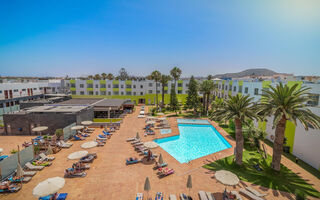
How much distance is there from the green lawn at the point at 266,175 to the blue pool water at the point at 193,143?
4315 mm

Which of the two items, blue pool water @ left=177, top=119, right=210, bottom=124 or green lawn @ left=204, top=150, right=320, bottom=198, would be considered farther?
blue pool water @ left=177, top=119, right=210, bottom=124

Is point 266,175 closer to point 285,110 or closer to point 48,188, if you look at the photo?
point 285,110

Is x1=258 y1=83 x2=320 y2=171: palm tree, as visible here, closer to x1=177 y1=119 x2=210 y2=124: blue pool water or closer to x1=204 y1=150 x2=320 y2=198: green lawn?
x1=204 y1=150 x2=320 y2=198: green lawn

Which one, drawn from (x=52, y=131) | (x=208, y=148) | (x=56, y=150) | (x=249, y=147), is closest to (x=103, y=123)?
(x=52, y=131)

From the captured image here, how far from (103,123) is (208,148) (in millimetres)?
19094

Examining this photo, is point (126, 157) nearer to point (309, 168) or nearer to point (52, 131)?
point (52, 131)

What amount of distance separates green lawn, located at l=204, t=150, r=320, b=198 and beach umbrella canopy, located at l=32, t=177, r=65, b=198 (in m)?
12.9

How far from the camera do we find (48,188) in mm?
9734

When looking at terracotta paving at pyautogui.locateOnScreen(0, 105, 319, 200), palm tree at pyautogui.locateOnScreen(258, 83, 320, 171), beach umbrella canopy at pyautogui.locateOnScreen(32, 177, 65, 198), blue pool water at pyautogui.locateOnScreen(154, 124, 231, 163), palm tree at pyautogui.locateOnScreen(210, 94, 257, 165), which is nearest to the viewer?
beach umbrella canopy at pyautogui.locateOnScreen(32, 177, 65, 198)

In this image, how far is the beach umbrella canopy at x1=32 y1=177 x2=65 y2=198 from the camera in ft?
30.8

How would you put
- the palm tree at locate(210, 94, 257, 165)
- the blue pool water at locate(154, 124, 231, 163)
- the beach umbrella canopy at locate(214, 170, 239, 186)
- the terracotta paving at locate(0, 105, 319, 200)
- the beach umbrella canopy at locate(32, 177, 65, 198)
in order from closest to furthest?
the beach umbrella canopy at locate(32, 177, 65, 198) < the beach umbrella canopy at locate(214, 170, 239, 186) < the terracotta paving at locate(0, 105, 319, 200) < the palm tree at locate(210, 94, 257, 165) < the blue pool water at locate(154, 124, 231, 163)

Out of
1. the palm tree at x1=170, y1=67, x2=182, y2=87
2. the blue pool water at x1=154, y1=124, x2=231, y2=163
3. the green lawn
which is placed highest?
the palm tree at x1=170, y1=67, x2=182, y2=87

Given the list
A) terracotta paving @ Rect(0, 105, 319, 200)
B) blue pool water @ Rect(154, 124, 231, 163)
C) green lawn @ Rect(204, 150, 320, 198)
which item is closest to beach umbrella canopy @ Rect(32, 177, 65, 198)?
terracotta paving @ Rect(0, 105, 319, 200)

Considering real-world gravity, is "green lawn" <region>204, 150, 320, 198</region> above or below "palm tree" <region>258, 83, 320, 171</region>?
below
